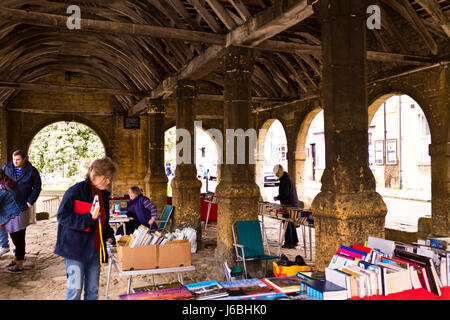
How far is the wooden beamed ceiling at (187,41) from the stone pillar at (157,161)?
42cm

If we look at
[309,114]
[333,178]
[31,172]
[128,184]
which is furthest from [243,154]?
[128,184]

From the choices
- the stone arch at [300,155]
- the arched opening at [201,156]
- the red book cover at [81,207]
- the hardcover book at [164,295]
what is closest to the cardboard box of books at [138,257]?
the red book cover at [81,207]

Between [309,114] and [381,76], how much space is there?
124 inches

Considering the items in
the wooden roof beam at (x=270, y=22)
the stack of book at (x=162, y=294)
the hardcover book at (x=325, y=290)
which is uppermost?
the wooden roof beam at (x=270, y=22)

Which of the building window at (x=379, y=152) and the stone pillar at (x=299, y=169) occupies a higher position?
the building window at (x=379, y=152)

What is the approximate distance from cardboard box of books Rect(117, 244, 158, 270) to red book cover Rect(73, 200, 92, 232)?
1.82 ft

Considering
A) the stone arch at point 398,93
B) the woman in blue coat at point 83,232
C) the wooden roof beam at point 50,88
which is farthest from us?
the wooden roof beam at point 50,88

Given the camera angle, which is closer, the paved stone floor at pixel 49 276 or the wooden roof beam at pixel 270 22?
the wooden roof beam at pixel 270 22

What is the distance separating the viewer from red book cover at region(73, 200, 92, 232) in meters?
2.97

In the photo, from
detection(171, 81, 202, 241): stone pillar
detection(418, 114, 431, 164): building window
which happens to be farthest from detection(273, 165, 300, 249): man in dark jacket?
detection(418, 114, 431, 164): building window

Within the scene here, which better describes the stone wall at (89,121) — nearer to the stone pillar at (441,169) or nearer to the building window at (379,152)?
the stone pillar at (441,169)

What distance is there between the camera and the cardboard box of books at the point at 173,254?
3545 millimetres

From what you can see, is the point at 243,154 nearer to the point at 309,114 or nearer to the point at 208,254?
the point at 208,254

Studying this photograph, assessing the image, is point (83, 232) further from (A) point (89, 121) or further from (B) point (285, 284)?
(A) point (89, 121)
